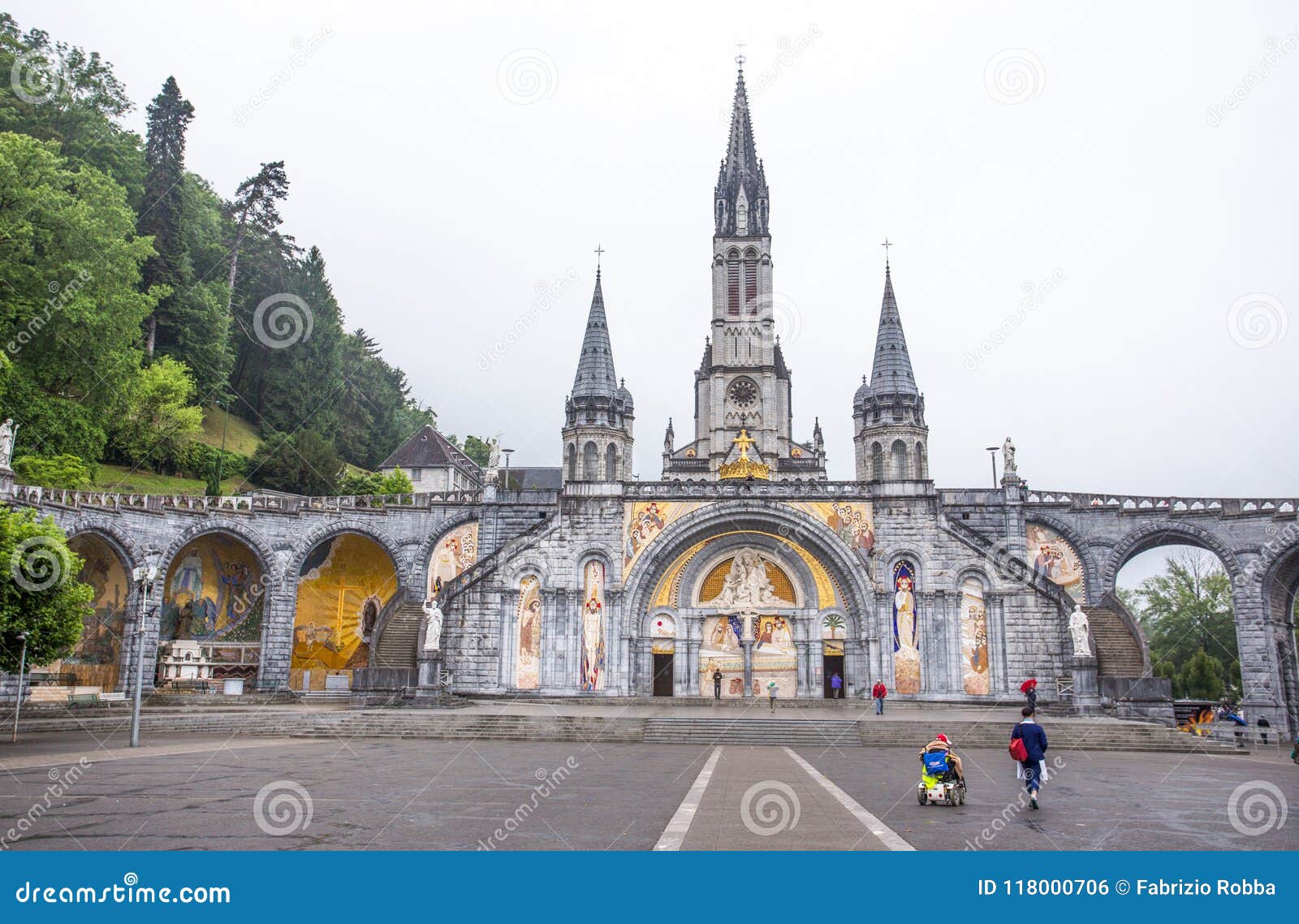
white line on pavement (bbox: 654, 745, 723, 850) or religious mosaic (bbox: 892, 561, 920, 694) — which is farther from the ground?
religious mosaic (bbox: 892, 561, 920, 694)

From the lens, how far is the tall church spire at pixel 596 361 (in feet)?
160

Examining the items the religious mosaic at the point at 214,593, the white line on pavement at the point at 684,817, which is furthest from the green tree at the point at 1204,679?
the religious mosaic at the point at 214,593

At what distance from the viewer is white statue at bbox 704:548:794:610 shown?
37.0m

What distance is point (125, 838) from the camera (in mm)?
8758

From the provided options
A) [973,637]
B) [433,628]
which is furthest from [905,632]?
[433,628]

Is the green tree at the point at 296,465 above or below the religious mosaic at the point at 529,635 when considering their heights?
above

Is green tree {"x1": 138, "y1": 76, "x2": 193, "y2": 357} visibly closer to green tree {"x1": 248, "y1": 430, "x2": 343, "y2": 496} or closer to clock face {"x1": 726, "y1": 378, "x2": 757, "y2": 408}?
green tree {"x1": 248, "y1": 430, "x2": 343, "y2": 496}

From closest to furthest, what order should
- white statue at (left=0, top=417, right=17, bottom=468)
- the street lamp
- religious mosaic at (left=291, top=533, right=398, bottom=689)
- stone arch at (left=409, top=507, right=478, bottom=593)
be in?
the street lamp
white statue at (left=0, top=417, right=17, bottom=468)
stone arch at (left=409, top=507, right=478, bottom=593)
religious mosaic at (left=291, top=533, right=398, bottom=689)

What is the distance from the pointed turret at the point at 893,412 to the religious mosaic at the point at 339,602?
22.6 metres

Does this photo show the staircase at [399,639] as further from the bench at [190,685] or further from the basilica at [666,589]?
the bench at [190,685]

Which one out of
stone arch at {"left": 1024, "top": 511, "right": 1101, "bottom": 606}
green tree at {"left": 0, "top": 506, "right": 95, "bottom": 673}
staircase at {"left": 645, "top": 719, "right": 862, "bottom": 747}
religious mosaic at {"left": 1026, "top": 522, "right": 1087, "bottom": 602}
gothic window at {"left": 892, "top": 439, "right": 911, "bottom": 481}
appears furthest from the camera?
gothic window at {"left": 892, "top": 439, "right": 911, "bottom": 481}

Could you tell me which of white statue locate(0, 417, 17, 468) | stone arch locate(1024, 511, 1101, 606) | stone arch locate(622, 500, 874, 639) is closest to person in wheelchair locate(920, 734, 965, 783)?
stone arch locate(622, 500, 874, 639)

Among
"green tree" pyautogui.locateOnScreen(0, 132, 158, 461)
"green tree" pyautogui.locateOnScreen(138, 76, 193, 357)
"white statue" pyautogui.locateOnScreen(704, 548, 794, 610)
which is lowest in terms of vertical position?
"white statue" pyautogui.locateOnScreen(704, 548, 794, 610)

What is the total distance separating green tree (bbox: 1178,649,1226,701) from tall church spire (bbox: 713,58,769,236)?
1527 inches
